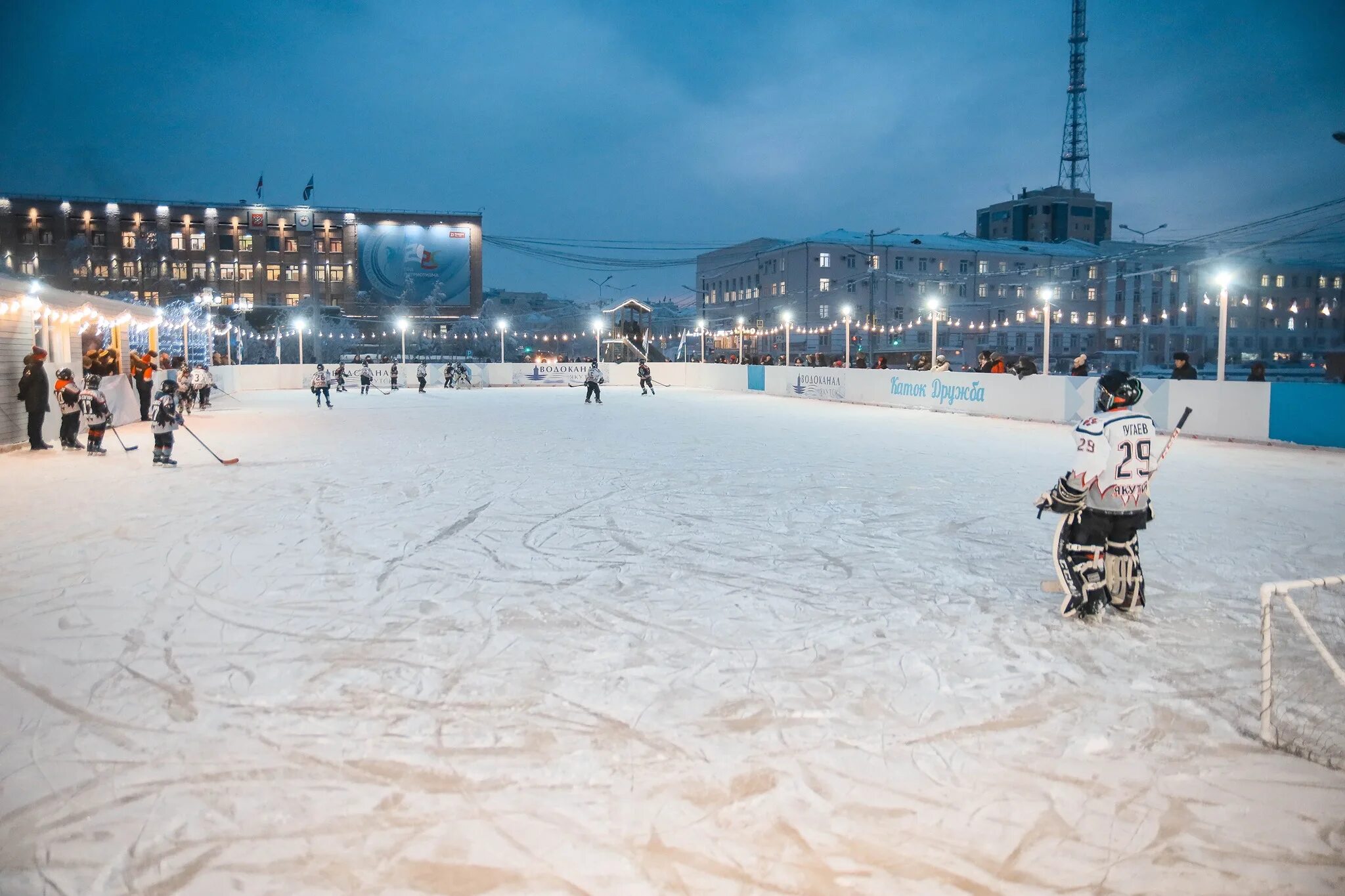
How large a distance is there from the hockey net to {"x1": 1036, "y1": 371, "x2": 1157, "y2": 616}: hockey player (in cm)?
84

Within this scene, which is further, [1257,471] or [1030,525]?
[1257,471]

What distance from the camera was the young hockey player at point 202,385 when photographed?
23.5 metres

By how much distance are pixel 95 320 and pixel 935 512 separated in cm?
1967

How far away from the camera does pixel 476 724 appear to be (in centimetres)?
379

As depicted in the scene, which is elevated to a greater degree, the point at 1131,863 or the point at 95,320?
the point at 95,320

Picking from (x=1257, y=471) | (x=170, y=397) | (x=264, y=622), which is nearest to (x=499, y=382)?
(x=170, y=397)

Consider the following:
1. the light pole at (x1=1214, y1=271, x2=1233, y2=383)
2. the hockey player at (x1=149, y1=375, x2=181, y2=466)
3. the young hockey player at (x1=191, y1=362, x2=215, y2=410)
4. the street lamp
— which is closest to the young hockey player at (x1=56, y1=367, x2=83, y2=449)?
the hockey player at (x1=149, y1=375, x2=181, y2=466)

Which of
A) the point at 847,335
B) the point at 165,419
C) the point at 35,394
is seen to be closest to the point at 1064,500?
the point at 165,419

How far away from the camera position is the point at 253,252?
70.3 metres

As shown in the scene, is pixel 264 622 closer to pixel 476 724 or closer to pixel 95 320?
pixel 476 724

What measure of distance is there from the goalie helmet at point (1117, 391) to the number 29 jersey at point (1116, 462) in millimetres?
92

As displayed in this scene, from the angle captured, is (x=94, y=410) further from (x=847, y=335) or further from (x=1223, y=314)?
(x=847, y=335)

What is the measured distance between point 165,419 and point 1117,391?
11971 millimetres

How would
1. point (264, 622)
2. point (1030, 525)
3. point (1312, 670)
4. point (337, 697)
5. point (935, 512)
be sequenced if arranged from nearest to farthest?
point (337, 697)
point (1312, 670)
point (264, 622)
point (1030, 525)
point (935, 512)
